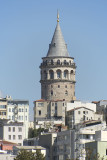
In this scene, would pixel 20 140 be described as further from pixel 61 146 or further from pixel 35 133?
pixel 61 146

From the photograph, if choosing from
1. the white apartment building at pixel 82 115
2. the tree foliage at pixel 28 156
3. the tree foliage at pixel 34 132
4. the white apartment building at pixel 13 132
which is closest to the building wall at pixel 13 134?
the white apartment building at pixel 13 132

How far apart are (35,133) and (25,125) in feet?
35.5

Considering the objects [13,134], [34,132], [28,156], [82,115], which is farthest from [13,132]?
[28,156]

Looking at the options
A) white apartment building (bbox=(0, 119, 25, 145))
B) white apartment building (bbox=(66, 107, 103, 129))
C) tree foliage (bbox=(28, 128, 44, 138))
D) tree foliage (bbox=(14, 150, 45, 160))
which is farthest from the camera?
white apartment building (bbox=(66, 107, 103, 129))

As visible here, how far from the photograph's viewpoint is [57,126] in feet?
625

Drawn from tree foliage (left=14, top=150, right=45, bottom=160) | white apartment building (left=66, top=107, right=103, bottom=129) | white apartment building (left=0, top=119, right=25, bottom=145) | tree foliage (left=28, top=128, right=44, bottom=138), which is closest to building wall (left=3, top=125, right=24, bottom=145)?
white apartment building (left=0, top=119, right=25, bottom=145)

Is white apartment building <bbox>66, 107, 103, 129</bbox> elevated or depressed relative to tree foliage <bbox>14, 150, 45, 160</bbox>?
elevated

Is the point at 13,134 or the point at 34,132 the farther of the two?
the point at 34,132

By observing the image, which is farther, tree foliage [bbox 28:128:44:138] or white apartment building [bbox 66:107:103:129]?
white apartment building [bbox 66:107:103:129]

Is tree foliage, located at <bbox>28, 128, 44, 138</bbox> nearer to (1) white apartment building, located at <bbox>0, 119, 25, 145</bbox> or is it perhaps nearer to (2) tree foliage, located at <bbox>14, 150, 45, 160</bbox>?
(1) white apartment building, located at <bbox>0, 119, 25, 145</bbox>

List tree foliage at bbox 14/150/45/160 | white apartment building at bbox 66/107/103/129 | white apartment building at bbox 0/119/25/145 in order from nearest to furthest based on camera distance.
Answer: tree foliage at bbox 14/150/45/160 → white apartment building at bbox 0/119/25/145 → white apartment building at bbox 66/107/103/129

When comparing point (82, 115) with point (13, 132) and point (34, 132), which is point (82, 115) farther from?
point (13, 132)

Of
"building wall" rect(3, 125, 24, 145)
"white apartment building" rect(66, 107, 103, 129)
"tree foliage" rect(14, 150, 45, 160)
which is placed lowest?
"tree foliage" rect(14, 150, 45, 160)

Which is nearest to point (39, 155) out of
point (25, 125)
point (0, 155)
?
point (0, 155)
